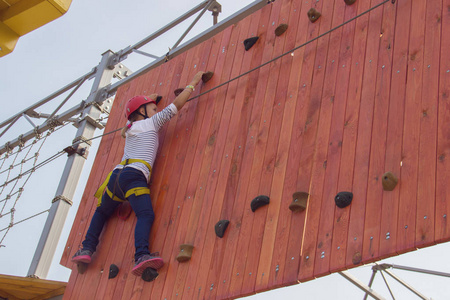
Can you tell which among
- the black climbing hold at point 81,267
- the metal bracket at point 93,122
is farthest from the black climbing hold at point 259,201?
the metal bracket at point 93,122

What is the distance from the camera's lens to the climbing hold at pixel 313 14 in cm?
561

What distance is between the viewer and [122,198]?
6004 millimetres

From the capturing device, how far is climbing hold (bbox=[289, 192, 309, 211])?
442cm

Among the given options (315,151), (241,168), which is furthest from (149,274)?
(315,151)

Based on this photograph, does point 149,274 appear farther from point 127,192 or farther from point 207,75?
point 207,75

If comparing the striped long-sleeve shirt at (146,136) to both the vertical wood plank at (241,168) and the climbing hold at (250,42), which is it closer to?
the vertical wood plank at (241,168)

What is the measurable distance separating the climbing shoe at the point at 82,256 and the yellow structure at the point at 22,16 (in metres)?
2.24

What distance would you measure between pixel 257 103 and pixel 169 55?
9.34ft

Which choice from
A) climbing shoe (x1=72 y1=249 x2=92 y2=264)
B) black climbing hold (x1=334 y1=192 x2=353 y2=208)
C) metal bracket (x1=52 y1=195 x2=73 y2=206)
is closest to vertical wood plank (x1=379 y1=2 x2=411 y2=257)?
black climbing hold (x1=334 y1=192 x2=353 y2=208)

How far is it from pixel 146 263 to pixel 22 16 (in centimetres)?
223

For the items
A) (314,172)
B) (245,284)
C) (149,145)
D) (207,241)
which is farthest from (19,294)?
(314,172)

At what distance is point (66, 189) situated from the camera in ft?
25.6

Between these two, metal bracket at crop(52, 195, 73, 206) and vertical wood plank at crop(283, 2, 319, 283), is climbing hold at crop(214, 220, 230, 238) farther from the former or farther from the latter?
metal bracket at crop(52, 195, 73, 206)

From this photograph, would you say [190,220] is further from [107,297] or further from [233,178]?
[107,297]
